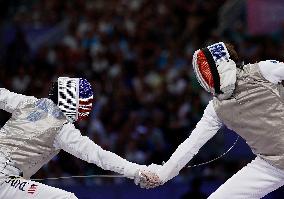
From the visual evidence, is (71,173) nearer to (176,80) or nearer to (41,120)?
(176,80)

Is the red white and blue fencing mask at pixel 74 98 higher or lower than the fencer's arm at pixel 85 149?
higher

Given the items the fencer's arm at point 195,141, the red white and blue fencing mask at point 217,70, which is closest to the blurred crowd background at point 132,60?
the fencer's arm at point 195,141

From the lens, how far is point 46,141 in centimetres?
552

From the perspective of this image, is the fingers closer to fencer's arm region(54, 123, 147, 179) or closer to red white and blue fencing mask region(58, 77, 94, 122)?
fencer's arm region(54, 123, 147, 179)

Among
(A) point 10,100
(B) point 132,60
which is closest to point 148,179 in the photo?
(A) point 10,100

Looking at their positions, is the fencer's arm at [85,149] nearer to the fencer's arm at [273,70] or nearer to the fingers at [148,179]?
the fingers at [148,179]

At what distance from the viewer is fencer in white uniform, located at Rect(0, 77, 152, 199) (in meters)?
5.41

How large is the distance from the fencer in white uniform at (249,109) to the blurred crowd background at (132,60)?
188 centimetres

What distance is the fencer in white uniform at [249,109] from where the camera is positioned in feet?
17.9

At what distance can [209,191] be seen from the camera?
25.3ft

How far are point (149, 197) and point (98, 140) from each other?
1357mm

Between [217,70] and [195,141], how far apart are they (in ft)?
1.91

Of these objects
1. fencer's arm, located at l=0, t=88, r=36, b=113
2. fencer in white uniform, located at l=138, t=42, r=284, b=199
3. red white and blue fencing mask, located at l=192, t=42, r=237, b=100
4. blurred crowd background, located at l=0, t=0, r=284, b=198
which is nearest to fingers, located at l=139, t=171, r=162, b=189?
fencer in white uniform, located at l=138, t=42, r=284, b=199

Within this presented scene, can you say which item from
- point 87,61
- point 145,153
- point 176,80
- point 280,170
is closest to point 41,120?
point 280,170
